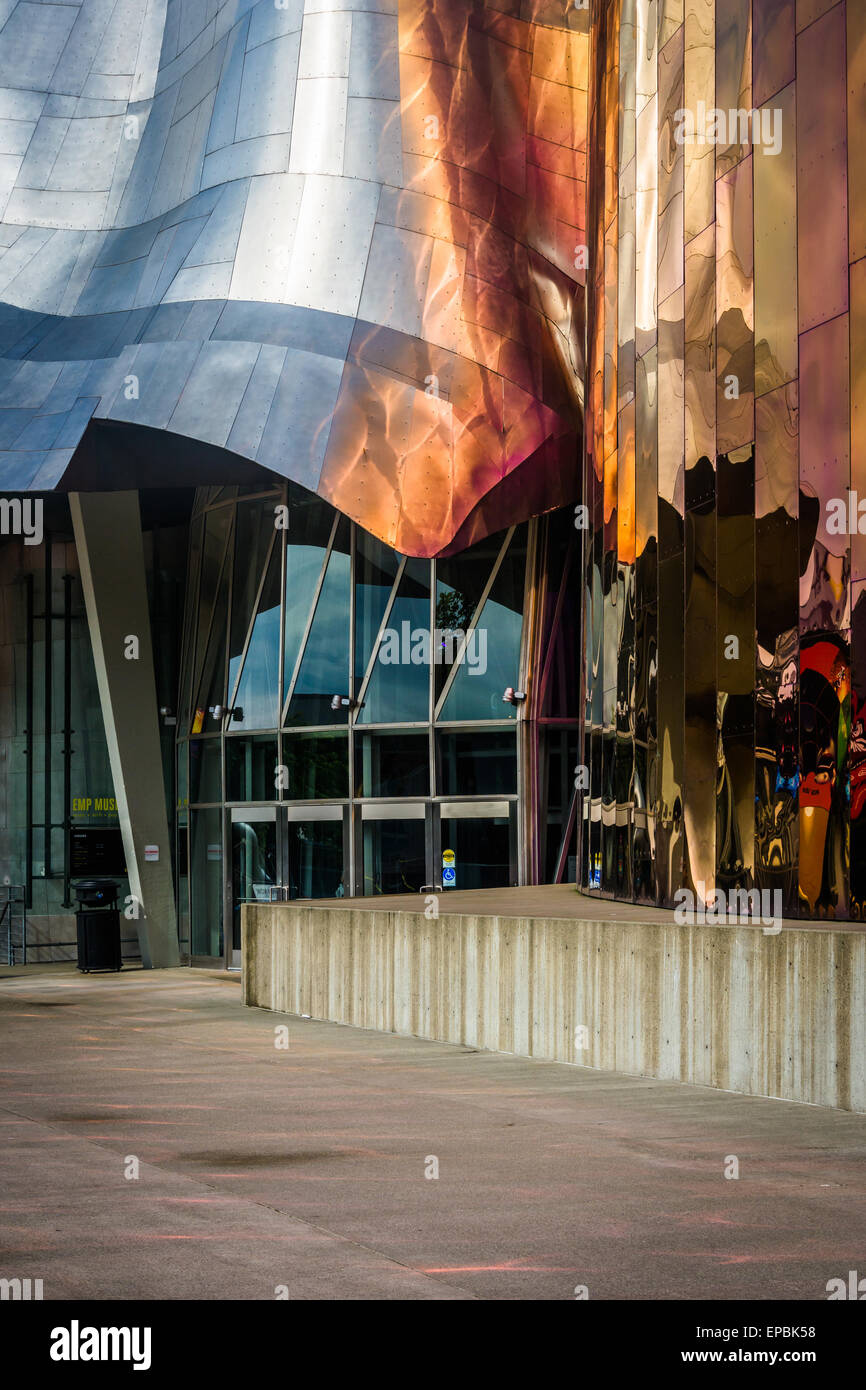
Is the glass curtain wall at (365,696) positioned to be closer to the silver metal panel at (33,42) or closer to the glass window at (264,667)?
the glass window at (264,667)

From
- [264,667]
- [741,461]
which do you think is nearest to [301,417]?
[264,667]

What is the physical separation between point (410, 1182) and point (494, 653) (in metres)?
17.1

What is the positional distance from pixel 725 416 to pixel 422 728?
11.9 metres

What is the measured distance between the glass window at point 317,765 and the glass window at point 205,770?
1990 millimetres

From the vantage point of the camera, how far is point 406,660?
80.5 feet

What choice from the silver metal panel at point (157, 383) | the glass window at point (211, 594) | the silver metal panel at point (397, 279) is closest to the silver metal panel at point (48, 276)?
the silver metal panel at point (157, 383)

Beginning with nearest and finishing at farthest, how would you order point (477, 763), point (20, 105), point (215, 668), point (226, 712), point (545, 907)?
point (545, 907), point (477, 763), point (20, 105), point (226, 712), point (215, 668)

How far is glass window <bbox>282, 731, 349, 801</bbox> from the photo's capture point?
25.1 m

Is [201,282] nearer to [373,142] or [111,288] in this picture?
[111,288]

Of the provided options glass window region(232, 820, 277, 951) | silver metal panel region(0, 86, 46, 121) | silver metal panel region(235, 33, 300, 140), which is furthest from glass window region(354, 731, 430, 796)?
silver metal panel region(0, 86, 46, 121)

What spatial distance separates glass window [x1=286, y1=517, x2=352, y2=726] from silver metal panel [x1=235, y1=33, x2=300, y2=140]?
5.84 meters

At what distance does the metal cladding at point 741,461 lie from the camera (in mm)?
11250

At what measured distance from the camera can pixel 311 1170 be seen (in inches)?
297

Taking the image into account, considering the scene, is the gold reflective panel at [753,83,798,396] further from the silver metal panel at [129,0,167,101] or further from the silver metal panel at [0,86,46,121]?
the silver metal panel at [0,86,46,121]
